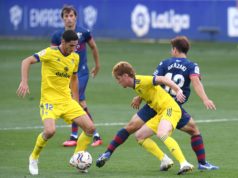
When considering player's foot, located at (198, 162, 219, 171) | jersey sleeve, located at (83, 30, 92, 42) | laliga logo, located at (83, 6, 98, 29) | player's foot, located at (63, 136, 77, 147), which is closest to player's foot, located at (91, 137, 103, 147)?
player's foot, located at (63, 136, 77, 147)

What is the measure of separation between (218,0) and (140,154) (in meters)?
25.0

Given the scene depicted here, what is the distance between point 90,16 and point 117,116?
76.6ft

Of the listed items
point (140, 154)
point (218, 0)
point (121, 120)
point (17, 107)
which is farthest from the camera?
point (218, 0)

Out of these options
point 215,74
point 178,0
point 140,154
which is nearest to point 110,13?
point 178,0

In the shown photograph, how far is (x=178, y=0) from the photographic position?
3969cm

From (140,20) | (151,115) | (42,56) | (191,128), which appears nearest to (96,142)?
(151,115)

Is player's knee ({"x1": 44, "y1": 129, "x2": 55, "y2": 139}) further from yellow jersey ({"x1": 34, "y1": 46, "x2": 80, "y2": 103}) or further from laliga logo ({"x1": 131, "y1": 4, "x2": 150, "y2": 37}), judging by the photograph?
laliga logo ({"x1": 131, "y1": 4, "x2": 150, "y2": 37})

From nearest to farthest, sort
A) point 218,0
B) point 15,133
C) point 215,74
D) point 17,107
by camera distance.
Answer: point 15,133 → point 17,107 → point 215,74 → point 218,0

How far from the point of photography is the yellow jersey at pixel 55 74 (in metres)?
13.4

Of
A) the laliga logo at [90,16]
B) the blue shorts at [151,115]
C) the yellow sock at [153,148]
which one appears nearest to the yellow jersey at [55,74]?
the blue shorts at [151,115]

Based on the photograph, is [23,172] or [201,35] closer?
[23,172]

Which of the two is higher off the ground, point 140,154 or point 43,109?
point 43,109

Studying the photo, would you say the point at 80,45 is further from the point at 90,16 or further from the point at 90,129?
the point at 90,16

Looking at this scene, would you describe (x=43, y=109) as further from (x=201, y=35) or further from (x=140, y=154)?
(x=201, y=35)
